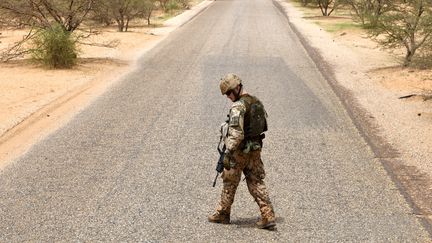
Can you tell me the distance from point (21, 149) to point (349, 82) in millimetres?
10123

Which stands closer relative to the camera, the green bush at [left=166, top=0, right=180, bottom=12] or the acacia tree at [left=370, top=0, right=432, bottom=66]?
the acacia tree at [left=370, top=0, right=432, bottom=66]

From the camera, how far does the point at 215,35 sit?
27.5 metres

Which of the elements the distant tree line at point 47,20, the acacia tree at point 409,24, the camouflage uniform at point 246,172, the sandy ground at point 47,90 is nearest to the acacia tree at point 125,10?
the sandy ground at point 47,90

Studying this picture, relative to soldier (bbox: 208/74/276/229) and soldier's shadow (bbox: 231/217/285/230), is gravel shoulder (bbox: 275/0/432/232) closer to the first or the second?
soldier's shadow (bbox: 231/217/285/230)

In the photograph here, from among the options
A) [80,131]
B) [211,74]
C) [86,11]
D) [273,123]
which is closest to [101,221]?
[80,131]

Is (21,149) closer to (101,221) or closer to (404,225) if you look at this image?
(101,221)

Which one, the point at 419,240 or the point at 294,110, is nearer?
the point at 419,240

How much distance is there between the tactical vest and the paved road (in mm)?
1156

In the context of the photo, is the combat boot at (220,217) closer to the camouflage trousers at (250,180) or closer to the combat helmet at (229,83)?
the camouflage trousers at (250,180)

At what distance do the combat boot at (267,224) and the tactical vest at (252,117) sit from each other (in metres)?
0.96

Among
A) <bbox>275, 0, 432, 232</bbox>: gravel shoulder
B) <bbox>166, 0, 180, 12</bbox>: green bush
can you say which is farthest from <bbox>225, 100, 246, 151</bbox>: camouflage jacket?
<bbox>166, 0, 180, 12</bbox>: green bush

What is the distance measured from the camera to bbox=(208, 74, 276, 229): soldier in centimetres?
588

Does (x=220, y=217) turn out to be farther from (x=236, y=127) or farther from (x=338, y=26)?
(x=338, y=26)

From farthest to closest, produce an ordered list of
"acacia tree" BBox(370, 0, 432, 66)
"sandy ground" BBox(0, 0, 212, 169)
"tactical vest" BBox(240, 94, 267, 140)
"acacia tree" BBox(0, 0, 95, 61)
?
"acacia tree" BBox(0, 0, 95, 61) < "acacia tree" BBox(370, 0, 432, 66) < "sandy ground" BBox(0, 0, 212, 169) < "tactical vest" BBox(240, 94, 267, 140)
